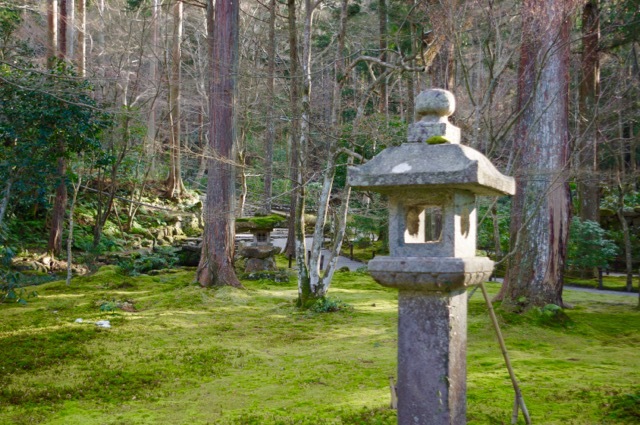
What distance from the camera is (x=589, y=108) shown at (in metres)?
12.6

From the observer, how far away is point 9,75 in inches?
A: 305

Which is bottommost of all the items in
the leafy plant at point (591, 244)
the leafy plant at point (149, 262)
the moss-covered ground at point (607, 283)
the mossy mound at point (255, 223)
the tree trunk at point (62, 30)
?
the moss-covered ground at point (607, 283)

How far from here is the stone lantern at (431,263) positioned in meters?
2.97

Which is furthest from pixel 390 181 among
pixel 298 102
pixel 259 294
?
pixel 259 294

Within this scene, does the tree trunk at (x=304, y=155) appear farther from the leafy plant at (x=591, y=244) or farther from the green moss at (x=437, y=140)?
the leafy plant at (x=591, y=244)

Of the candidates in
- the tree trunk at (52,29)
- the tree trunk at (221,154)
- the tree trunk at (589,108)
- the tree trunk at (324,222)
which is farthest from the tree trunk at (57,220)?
the tree trunk at (589,108)

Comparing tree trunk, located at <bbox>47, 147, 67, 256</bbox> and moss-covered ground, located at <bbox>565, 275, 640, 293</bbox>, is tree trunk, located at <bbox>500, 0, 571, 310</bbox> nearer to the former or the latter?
moss-covered ground, located at <bbox>565, 275, 640, 293</bbox>

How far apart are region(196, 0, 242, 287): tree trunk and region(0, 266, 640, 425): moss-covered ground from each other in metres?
1.04

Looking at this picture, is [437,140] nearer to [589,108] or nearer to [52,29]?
[589,108]

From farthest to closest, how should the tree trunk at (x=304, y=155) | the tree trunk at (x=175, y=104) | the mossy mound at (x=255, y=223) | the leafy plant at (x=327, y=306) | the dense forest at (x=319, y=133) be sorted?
the tree trunk at (x=175, y=104) < the mossy mound at (x=255, y=223) < the leafy plant at (x=327, y=306) < the tree trunk at (x=304, y=155) < the dense forest at (x=319, y=133)

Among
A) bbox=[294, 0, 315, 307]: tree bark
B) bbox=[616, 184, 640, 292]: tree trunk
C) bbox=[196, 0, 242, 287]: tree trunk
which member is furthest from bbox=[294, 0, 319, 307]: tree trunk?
bbox=[616, 184, 640, 292]: tree trunk

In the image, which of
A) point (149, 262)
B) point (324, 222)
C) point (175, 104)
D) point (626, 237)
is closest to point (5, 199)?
point (324, 222)

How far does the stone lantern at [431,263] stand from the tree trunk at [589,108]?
27.1 ft

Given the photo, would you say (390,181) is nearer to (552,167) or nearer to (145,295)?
(552,167)
